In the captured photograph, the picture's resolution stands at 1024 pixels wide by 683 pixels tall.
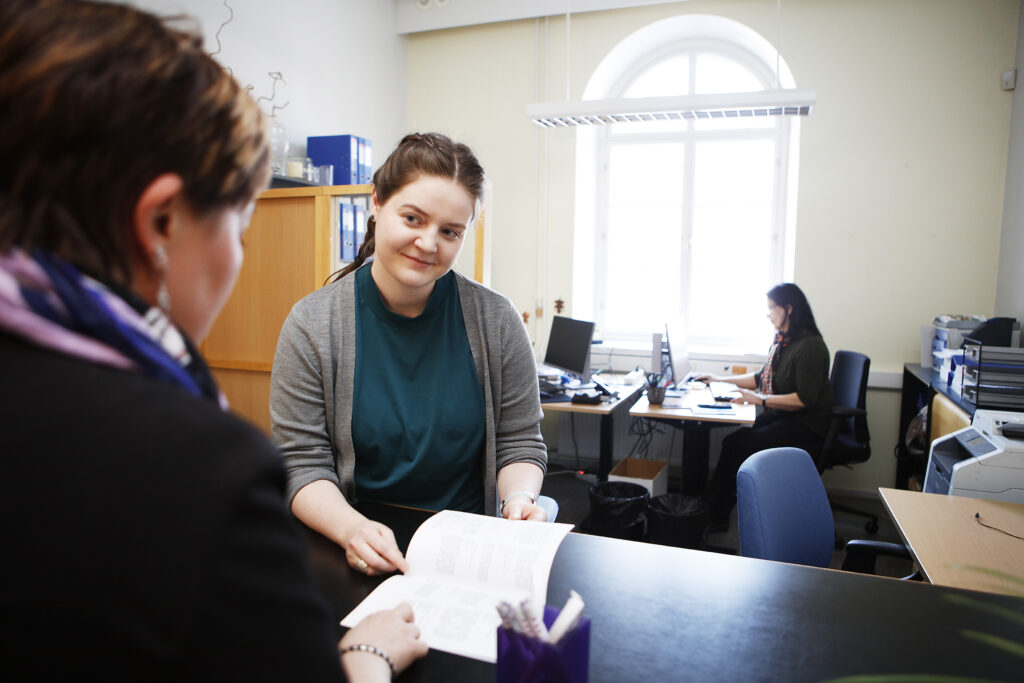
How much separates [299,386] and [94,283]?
3.09 ft

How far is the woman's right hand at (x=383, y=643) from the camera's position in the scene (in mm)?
718

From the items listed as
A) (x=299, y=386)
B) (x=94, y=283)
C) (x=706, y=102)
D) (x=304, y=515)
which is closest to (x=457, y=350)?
(x=299, y=386)

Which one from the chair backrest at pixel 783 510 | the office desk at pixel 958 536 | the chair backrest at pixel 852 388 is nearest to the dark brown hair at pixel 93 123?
the chair backrest at pixel 783 510

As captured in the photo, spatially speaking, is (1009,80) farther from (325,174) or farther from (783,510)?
(325,174)

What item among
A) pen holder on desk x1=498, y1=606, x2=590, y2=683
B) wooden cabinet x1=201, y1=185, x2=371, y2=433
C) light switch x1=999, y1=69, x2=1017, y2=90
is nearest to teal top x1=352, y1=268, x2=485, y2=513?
pen holder on desk x1=498, y1=606, x2=590, y2=683

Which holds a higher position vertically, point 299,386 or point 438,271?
point 438,271

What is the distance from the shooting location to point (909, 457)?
4.02 meters

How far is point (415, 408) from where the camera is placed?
4.66ft

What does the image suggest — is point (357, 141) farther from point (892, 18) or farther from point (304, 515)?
point (892, 18)

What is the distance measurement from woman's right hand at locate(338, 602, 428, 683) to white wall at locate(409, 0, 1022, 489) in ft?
13.6

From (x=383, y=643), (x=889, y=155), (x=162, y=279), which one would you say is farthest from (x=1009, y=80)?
(x=162, y=279)

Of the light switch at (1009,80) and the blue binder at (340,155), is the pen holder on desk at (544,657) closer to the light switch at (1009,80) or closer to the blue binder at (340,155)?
the blue binder at (340,155)

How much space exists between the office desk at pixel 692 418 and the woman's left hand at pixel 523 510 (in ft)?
7.49

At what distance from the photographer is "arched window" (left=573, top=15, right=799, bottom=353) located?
476 cm
